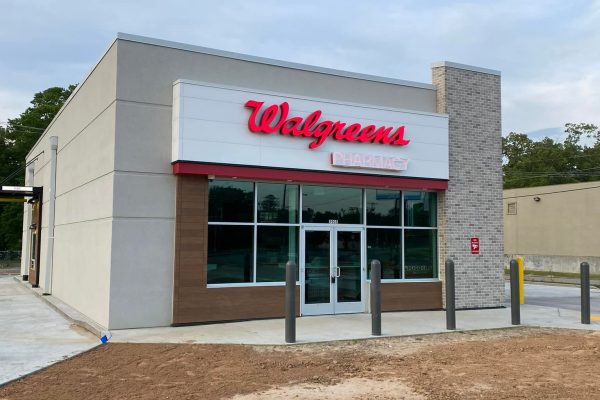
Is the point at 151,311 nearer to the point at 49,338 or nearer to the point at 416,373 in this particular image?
the point at 49,338

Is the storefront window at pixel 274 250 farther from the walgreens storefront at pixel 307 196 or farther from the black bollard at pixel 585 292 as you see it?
the black bollard at pixel 585 292

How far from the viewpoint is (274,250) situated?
12.9 m

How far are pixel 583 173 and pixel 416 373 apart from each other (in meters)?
65.2

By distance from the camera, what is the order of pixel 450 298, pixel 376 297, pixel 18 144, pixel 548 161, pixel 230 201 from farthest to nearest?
pixel 548 161 → pixel 18 144 → pixel 230 201 → pixel 450 298 → pixel 376 297

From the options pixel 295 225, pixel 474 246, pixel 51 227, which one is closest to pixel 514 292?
pixel 474 246

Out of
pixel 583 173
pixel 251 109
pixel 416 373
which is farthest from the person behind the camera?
pixel 583 173

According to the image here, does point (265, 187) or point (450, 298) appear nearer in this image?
point (450, 298)

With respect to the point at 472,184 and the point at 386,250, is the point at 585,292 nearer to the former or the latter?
the point at 472,184

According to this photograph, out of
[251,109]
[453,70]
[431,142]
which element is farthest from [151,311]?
[453,70]

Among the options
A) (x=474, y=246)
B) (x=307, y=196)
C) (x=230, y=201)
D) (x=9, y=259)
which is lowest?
(x=9, y=259)

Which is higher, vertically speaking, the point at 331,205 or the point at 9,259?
the point at 331,205

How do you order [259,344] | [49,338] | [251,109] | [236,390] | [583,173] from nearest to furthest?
[236,390]
[259,344]
[49,338]
[251,109]
[583,173]

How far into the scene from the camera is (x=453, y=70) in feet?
50.1

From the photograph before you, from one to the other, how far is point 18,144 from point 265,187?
46047mm
